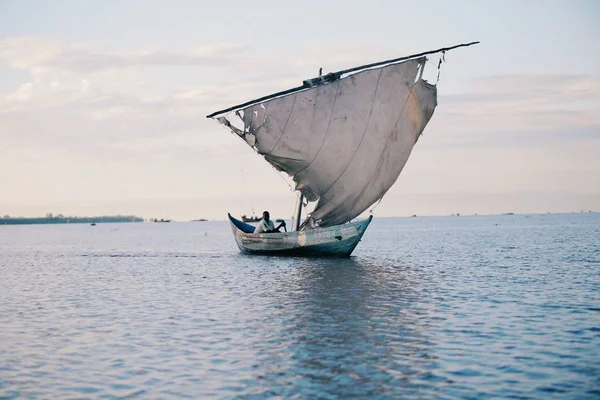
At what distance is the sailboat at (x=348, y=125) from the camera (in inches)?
1500

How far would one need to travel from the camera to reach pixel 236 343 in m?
16.1

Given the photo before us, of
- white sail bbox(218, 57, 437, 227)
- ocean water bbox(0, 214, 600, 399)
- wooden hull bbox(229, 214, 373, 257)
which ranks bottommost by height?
ocean water bbox(0, 214, 600, 399)

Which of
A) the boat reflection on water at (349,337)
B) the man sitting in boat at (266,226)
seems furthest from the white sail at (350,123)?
the boat reflection on water at (349,337)

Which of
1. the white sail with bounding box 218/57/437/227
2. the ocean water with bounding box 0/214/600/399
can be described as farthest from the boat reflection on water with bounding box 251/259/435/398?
the white sail with bounding box 218/57/437/227

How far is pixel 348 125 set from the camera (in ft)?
125

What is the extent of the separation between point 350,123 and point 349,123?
54 millimetres

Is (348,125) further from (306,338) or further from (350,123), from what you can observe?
(306,338)

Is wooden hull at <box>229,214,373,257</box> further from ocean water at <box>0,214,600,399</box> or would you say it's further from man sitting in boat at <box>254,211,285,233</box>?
ocean water at <box>0,214,600,399</box>

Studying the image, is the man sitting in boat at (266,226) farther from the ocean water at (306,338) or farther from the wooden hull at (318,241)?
the ocean water at (306,338)

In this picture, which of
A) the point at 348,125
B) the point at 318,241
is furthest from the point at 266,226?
the point at 348,125

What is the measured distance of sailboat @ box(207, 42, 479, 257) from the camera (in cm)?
3809

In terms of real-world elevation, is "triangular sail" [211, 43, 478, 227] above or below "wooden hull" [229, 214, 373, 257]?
above

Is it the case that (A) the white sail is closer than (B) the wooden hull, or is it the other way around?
(A) the white sail

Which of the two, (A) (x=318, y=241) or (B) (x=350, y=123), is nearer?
(B) (x=350, y=123)
